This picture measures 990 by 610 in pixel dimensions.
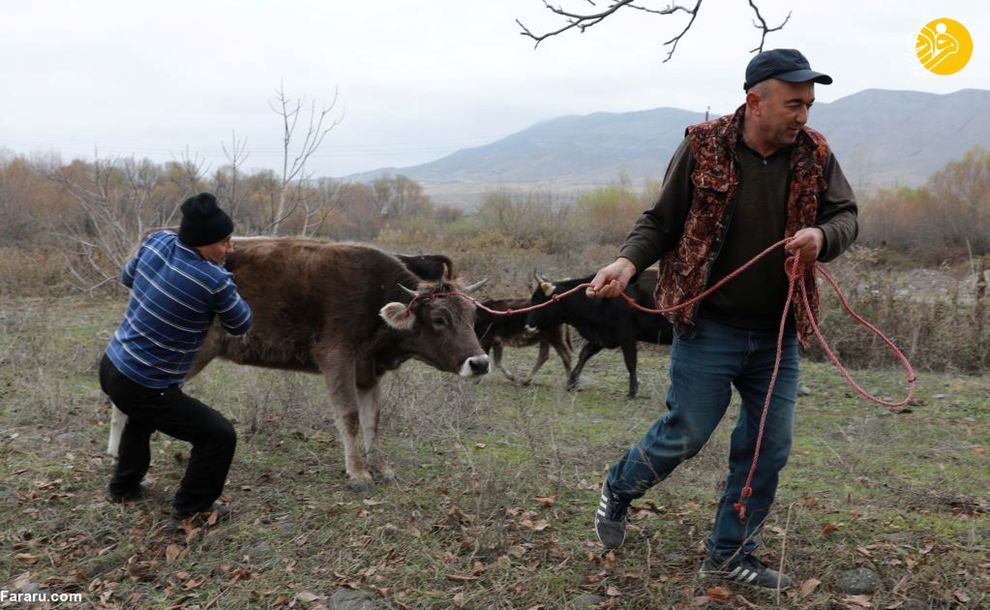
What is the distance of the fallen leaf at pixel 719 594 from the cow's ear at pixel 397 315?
333 centimetres

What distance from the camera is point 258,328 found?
7016 millimetres

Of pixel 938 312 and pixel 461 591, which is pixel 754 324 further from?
pixel 938 312

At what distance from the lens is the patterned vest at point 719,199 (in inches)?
161

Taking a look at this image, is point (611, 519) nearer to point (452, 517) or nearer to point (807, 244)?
point (452, 517)

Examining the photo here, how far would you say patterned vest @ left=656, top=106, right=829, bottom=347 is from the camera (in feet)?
13.4

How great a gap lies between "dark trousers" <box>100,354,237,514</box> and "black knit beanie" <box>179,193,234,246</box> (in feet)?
A: 3.32

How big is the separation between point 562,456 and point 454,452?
3.29 ft

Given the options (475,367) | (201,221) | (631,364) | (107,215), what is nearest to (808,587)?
(475,367)

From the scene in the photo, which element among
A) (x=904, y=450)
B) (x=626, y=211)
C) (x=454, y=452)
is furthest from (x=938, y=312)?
(x=626, y=211)

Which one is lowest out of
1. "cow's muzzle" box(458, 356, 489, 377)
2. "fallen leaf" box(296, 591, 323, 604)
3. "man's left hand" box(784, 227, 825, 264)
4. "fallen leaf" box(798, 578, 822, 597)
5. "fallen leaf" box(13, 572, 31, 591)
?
"fallen leaf" box(13, 572, 31, 591)

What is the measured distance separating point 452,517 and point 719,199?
2.87 meters

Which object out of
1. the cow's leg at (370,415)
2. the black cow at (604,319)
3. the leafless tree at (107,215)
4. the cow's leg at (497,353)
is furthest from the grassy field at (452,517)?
the leafless tree at (107,215)

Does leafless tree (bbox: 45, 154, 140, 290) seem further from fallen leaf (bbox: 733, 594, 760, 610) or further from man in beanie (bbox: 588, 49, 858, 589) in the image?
fallen leaf (bbox: 733, 594, 760, 610)

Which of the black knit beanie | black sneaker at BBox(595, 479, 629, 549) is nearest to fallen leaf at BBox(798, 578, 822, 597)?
black sneaker at BBox(595, 479, 629, 549)
